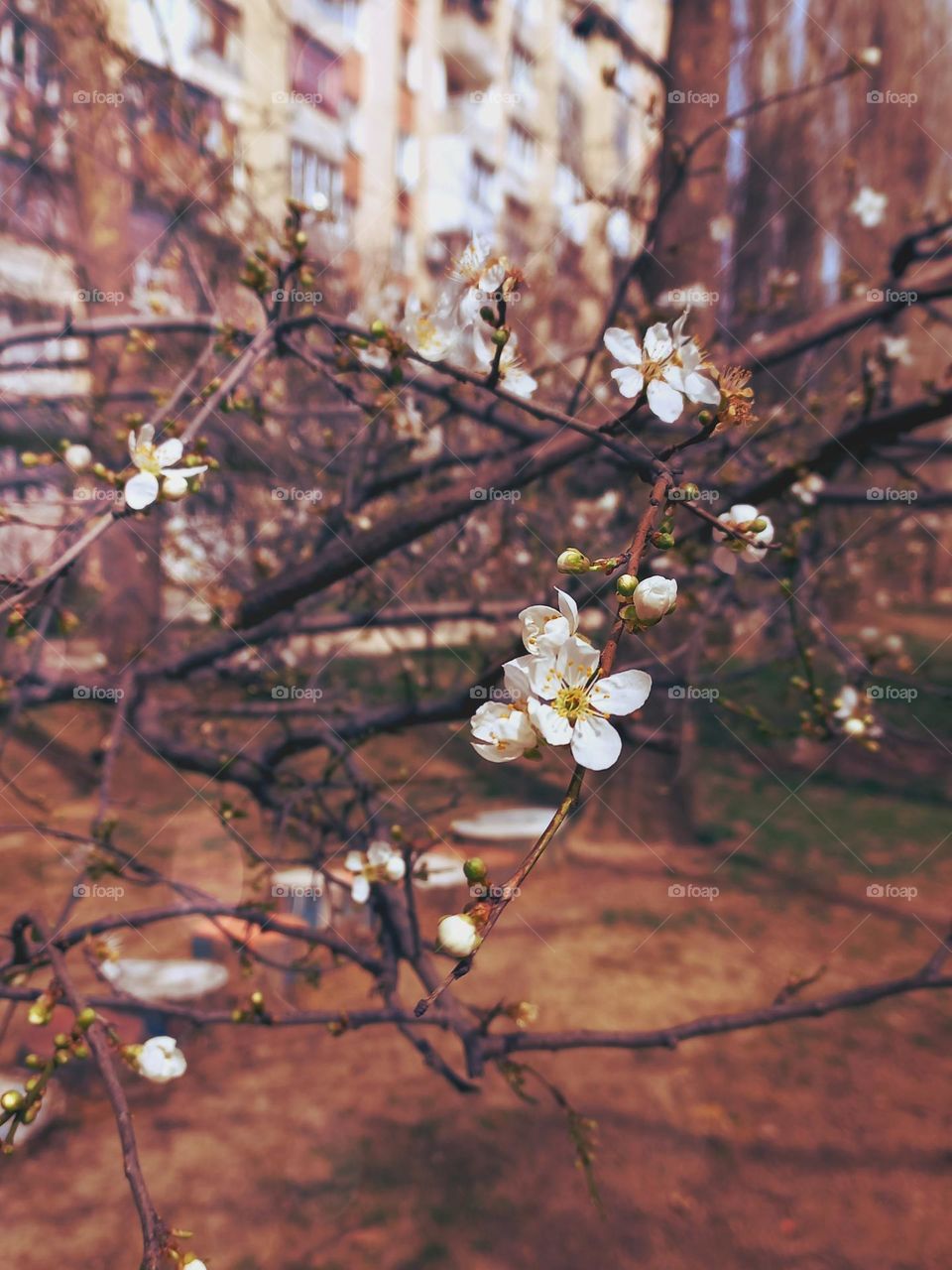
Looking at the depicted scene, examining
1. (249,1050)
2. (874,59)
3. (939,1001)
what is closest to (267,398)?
(874,59)

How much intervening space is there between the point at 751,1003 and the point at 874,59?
389cm

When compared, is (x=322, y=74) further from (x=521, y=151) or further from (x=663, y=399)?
(x=663, y=399)

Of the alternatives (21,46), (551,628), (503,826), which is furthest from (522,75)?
(551,628)

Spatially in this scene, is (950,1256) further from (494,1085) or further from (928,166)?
(928,166)

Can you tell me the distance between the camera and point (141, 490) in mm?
1361

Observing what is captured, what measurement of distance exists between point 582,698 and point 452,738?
198 inches

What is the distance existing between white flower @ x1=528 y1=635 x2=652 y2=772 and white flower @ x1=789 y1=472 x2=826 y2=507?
1864mm

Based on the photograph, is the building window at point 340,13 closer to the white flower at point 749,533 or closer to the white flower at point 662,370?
the white flower at point 662,370

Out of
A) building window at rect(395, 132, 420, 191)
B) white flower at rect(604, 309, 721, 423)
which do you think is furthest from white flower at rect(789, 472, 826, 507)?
building window at rect(395, 132, 420, 191)

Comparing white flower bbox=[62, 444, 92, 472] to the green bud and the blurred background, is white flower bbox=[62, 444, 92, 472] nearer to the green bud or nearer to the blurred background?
the blurred background

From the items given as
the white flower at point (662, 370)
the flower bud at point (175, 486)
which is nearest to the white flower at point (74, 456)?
the flower bud at point (175, 486)

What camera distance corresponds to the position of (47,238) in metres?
6.77

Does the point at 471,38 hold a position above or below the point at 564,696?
above

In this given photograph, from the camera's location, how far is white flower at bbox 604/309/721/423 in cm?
124
